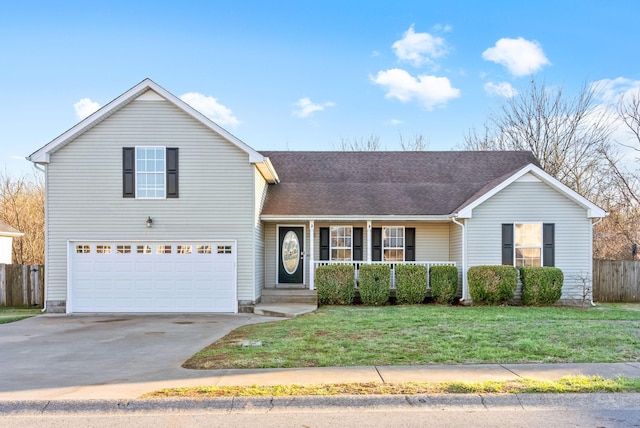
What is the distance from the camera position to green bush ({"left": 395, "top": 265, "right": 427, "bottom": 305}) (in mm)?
15359

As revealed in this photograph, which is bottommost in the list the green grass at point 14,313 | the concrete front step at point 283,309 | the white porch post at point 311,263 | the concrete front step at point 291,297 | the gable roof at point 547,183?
the green grass at point 14,313

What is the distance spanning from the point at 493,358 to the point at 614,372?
1609mm

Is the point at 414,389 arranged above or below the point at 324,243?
below

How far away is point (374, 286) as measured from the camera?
15305 mm

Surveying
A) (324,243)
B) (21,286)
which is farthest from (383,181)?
(21,286)

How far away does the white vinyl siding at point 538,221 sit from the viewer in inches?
597

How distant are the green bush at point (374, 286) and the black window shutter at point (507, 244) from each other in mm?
3828

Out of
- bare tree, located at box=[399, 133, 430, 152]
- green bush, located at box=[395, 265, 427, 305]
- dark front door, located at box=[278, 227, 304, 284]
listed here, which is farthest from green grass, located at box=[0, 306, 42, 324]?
bare tree, located at box=[399, 133, 430, 152]

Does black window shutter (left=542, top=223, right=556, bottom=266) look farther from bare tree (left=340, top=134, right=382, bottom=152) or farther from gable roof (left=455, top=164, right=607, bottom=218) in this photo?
bare tree (left=340, top=134, right=382, bottom=152)

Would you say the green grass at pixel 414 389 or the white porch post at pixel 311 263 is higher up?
the white porch post at pixel 311 263

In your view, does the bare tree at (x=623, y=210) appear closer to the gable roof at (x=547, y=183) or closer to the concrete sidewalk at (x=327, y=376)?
the gable roof at (x=547, y=183)

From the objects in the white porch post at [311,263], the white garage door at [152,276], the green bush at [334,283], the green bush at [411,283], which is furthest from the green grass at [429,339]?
the white garage door at [152,276]

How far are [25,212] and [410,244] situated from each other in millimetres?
24438

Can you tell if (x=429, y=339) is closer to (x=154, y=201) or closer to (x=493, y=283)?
(x=493, y=283)
